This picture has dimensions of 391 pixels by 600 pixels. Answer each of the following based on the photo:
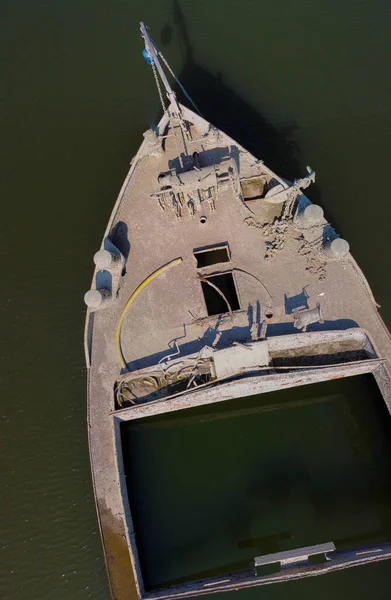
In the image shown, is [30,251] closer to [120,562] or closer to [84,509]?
[84,509]

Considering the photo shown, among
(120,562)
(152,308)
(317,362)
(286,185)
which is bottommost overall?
(120,562)

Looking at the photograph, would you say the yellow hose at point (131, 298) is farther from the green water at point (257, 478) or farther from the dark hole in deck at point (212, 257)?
the green water at point (257, 478)

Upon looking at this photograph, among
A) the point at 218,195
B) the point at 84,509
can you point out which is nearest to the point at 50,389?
the point at 84,509

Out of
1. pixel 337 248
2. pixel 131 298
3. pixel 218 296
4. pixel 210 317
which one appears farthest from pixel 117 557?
pixel 337 248

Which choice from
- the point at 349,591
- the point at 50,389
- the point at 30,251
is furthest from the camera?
the point at 30,251

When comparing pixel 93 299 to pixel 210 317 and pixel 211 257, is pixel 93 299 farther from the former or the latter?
pixel 211 257

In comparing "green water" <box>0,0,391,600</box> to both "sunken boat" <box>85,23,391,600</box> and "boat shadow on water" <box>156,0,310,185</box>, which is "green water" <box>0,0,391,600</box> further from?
"sunken boat" <box>85,23,391,600</box>
